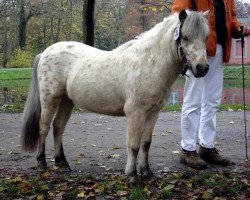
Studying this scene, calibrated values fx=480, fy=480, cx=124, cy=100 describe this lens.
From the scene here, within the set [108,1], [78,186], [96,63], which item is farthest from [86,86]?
[108,1]

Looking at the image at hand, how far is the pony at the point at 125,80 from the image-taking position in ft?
17.9

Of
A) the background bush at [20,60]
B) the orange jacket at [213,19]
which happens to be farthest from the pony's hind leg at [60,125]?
the background bush at [20,60]

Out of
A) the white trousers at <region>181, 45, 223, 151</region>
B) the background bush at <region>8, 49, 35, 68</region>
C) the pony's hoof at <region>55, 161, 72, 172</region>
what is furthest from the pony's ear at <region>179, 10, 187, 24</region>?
the background bush at <region>8, 49, 35, 68</region>

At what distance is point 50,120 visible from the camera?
264 inches

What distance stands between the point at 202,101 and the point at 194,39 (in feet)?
6.21

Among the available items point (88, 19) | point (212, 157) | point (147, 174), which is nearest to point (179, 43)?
point (147, 174)

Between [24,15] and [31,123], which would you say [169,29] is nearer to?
[31,123]

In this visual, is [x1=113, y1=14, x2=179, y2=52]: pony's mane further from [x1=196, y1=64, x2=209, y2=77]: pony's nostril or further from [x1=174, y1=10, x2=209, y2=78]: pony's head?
[x1=196, y1=64, x2=209, y2=77]: pony's nostril

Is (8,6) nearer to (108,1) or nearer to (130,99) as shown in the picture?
(108,1)

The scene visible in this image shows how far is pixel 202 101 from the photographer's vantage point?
707 cm

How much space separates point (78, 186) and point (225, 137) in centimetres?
494

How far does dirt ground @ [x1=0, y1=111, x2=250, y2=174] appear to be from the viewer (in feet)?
23.8

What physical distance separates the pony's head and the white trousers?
4.45 feet

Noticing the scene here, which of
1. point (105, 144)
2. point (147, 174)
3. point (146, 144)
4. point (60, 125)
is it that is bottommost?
point (105, 144)
